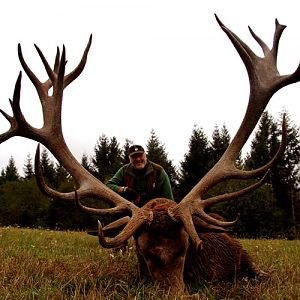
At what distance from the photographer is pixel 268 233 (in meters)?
31.5

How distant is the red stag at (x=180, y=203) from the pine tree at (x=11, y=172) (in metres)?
65.1

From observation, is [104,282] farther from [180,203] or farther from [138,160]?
[138,160]

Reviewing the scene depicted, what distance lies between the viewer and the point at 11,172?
228 feet

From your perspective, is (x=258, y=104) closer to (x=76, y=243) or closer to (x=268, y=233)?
(x=76, y=243)

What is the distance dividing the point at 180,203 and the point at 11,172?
6766 centimetres

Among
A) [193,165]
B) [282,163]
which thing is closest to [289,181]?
[282,163]

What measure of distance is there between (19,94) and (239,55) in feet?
7.93

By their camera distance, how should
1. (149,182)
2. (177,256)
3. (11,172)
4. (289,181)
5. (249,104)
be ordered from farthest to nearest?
(11,172) < (289,181) < (149,182) < (249,104) < (177,256)

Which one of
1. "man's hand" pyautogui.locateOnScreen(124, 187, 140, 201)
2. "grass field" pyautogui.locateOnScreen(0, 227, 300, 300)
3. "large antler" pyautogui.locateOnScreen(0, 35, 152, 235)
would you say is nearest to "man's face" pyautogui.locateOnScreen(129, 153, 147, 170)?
"man's hand" pyautogui.locateOnScreen(124, 187, 140, 201)

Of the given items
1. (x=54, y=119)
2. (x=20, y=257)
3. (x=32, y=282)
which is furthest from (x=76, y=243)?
(x=32, y=282)

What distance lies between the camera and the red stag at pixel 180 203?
15.3ft

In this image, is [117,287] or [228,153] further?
[228,153]

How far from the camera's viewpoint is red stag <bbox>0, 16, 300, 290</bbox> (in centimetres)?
467

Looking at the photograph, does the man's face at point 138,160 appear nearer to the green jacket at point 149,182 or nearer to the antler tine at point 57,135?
the green jacket at point 149,182
